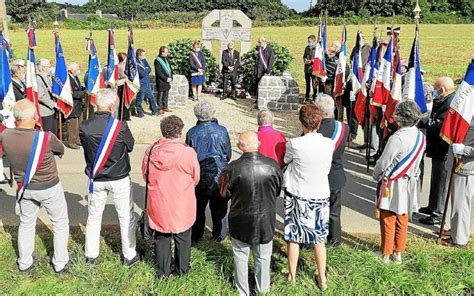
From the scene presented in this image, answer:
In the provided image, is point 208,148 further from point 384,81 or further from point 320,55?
point 320,55

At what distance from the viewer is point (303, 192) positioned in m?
4.25

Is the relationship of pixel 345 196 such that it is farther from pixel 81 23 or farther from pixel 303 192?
pixel 81 23

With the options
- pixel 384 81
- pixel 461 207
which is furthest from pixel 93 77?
pixel 461 207

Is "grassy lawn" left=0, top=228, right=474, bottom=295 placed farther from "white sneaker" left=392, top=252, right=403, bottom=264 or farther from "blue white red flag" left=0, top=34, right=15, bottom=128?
"blue white red flag" left=0, top=34, right=15, bottom=128

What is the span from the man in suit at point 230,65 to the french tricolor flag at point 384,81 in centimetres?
671

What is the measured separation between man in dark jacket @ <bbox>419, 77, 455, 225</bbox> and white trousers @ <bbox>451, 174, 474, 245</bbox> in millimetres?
697

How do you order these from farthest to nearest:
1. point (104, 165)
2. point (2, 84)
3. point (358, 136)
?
point (358, 136), point (2, 84), point (104, 165)

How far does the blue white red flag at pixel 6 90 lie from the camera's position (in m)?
6.79

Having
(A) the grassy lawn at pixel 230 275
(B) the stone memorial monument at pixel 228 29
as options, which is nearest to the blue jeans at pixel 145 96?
(B) the stone memorial monument at pixel 228 29

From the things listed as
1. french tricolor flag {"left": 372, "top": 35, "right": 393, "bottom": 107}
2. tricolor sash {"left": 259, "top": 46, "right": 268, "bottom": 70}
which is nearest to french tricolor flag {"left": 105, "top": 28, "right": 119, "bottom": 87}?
tricolor sash {"left": 259, "top": 46, "right": 268, "bottom": 70}

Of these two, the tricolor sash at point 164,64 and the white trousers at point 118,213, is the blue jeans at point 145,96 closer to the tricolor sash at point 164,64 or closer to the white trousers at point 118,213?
the tricolor sash at point 164,64

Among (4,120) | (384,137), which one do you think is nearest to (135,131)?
(4,120)

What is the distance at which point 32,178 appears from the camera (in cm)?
445

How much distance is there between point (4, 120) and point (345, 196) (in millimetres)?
5179
